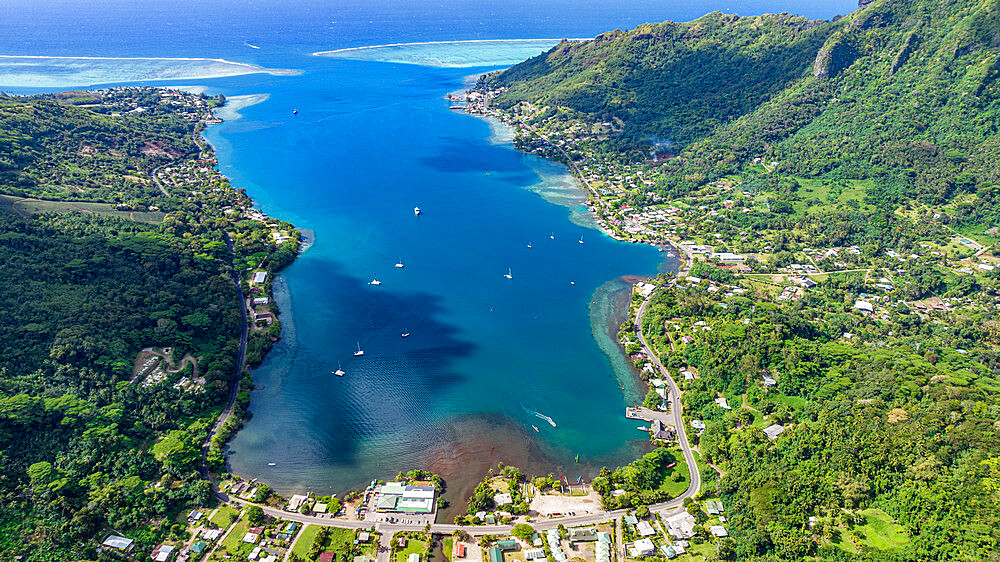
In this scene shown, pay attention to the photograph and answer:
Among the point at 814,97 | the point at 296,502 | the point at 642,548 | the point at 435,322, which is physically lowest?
the point at 296,502

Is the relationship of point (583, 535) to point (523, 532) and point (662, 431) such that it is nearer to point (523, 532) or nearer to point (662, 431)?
point (523, 532)

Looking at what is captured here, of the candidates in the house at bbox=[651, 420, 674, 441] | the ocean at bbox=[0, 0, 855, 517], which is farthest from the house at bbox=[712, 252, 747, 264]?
the house at bbox=[651, 420, 674, 441]

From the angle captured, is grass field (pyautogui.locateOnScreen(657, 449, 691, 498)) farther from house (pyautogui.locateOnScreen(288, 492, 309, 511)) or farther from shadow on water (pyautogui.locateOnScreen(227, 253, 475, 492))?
house (pyautogui.locateOnScreen(288, 492, 309, 511))

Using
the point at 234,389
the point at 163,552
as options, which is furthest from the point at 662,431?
the point at 234,389

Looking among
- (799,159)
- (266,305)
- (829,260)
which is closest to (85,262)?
(266,305)

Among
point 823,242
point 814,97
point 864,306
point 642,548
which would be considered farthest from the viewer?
point 814,97

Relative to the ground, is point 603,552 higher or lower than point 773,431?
lower
